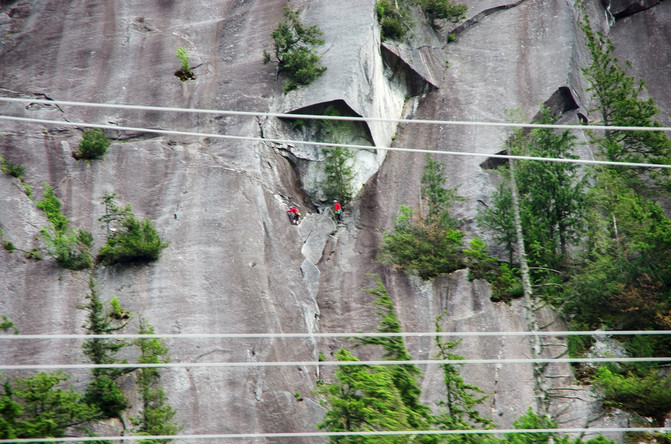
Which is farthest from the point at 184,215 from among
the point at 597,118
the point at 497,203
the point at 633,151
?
the point at 597,118

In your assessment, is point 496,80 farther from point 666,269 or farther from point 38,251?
point 38,251

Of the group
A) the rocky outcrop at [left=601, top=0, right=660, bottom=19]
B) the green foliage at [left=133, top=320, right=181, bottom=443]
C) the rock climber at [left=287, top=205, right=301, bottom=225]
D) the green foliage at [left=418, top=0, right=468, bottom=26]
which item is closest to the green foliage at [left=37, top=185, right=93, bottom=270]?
the green foliage at [left=133, top=320, right=181, bottom=443]

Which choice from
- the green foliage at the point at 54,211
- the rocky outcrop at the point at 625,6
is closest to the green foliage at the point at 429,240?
the green foliage at the point at 54,211

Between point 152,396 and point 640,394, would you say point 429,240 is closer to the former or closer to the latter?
point 640,394

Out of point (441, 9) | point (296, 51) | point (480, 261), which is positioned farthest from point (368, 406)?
point (441, 9)

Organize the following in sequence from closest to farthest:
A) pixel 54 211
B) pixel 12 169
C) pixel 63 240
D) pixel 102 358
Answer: pixel 102 358, pixel 63 240, pixel 54 211, pixel 12 169

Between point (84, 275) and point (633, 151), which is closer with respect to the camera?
point (84, 275)
